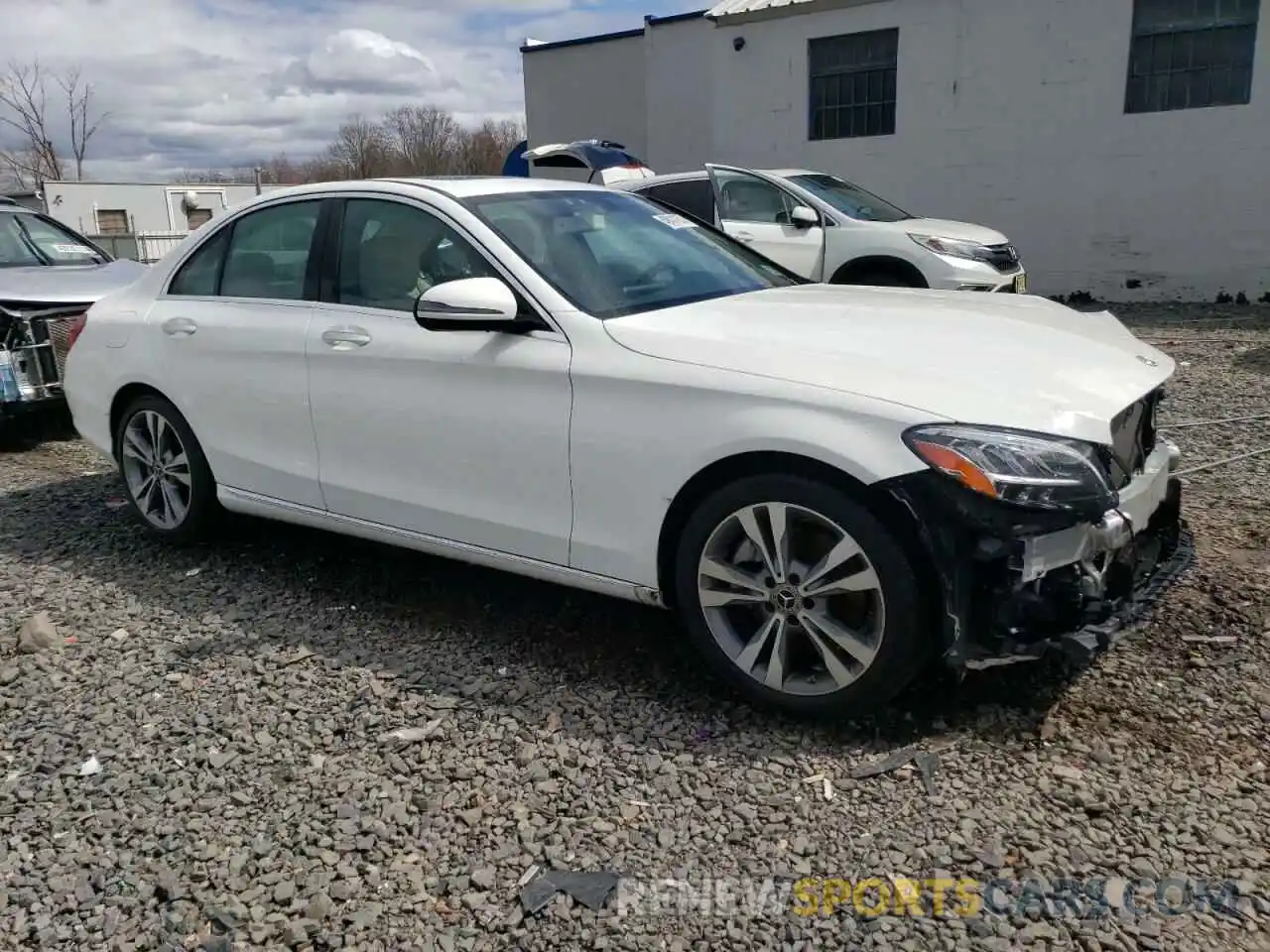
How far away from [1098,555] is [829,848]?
1108 millimetres

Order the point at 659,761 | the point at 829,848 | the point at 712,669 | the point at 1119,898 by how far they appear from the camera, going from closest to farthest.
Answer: the point at 1119,898 → the point at 829,848 → the point at 659,761 → the point at 712,669

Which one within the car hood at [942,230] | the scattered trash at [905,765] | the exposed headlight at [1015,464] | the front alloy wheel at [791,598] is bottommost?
the scattered trash at [905,765]

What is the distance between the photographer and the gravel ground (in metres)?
2.46

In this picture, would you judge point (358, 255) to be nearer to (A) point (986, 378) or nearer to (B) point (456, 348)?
(B) point (456, 348)

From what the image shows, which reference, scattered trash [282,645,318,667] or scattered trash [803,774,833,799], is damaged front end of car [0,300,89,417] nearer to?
scattered trash [282,645,318,667]

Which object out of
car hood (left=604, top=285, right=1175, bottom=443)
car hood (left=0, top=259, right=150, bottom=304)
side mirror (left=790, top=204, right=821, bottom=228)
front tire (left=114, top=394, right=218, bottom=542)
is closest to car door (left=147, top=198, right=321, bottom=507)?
front tire (left=114, top=394, right=218, bottom=542)

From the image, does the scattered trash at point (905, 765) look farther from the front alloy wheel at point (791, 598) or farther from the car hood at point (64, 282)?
the car hood at point (64, 282)

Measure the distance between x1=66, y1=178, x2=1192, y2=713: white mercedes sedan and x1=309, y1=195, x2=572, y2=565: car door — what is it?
11 mm

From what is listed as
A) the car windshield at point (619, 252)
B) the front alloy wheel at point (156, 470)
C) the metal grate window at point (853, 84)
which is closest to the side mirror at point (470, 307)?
the car windshield at point (619, 252)

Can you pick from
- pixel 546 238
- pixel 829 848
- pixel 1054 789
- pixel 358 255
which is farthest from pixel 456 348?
pixel 1054 789

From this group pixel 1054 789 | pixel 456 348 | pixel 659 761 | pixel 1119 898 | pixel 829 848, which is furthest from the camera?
pixel 456 348

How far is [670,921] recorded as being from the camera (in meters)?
2.42

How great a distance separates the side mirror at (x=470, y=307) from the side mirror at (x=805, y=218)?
6519 mm

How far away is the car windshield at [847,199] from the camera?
9.93 meters
